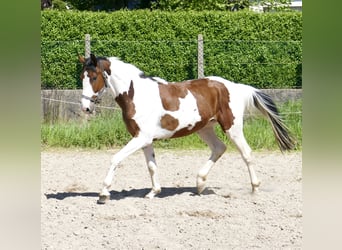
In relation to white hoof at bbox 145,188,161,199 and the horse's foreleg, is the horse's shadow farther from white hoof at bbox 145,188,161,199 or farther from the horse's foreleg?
the horse's foreleg

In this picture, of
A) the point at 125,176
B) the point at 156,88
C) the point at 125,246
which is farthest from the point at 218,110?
the point at 125,246

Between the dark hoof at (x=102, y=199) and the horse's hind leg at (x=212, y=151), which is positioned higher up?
the horse's hind leg at (x=212, y=151)

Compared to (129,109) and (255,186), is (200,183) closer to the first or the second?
(255,186)

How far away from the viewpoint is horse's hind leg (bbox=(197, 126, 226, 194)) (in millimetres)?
5973

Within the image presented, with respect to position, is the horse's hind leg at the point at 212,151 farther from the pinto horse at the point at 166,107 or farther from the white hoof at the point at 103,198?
the white hoof at the point at 103,198

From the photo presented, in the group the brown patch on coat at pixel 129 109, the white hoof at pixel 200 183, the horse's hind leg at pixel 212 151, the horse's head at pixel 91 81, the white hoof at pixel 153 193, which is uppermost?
the horse's head at pixel 91 81

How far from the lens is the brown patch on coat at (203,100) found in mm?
5871

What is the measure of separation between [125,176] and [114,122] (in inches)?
95.2

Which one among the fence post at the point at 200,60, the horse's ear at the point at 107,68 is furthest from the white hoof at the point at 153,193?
the fence post at the point at 200,60

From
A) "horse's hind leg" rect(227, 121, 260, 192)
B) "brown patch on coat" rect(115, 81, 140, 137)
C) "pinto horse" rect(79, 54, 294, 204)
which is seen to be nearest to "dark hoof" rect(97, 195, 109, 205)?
"pinto horse" rect(79, 54, 294, 204)

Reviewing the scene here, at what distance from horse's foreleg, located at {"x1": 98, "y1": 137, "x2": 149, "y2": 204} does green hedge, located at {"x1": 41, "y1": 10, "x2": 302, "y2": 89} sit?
6131 mm

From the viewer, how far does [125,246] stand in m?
4.06

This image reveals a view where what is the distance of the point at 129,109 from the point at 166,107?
377 millimetres

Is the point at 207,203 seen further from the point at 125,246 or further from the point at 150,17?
the point at 150,17
